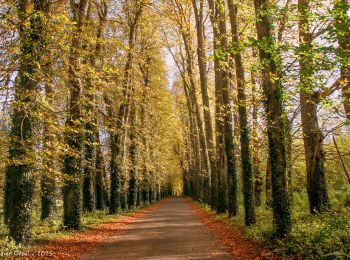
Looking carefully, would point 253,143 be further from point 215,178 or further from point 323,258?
point 323,258

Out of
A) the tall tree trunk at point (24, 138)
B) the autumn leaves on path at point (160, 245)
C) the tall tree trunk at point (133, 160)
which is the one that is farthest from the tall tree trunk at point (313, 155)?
the tall tree trunk at point (133, 160)

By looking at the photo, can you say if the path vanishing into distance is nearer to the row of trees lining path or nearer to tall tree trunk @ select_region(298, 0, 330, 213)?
the row of trees lining path

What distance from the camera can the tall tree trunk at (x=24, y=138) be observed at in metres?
9.84

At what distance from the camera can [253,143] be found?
17938mm

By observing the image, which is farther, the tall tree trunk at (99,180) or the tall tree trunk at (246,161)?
the tall tree trunk at (99,180)

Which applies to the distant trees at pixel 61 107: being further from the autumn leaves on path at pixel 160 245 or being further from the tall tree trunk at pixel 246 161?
the tall tree trunk at pixel 246 161

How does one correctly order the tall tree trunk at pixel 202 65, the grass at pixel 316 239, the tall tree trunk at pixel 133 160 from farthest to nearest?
1. the tall tree trunk at pixel 133 160
2. the tall tree trunk at pixel 202 65
3. the grass at pixel 316 239

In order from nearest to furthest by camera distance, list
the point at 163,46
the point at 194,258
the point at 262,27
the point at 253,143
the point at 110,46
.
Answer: the point at 194,258, the point at 262,27, the point at 253,143, the point at 110,46, the point at 163,46

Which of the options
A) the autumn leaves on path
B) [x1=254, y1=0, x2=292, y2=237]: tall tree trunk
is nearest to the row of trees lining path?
[x1=254, y1=0, x2=292, y2=237]: tall tree trunk

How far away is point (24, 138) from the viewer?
34.4 feet

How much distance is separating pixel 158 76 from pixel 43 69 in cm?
2018

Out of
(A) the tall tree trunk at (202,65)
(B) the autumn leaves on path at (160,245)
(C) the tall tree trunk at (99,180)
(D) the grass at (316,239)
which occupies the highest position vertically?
(A) the tall tree trunk at (202,65)

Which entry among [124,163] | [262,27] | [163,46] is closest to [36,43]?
[262,27]

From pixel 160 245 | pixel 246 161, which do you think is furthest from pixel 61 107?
pixel 160 245
